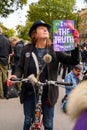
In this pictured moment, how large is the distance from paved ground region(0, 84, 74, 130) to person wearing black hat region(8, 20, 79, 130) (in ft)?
4.93

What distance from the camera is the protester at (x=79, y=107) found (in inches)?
92.3

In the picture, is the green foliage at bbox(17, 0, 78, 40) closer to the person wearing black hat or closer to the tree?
A: the tree

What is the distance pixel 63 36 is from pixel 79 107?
3.49m

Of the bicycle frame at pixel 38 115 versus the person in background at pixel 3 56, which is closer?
the bicycle frame at pixel 38 115

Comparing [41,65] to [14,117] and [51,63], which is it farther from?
[14,117]

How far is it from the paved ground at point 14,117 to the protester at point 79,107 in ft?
14.1

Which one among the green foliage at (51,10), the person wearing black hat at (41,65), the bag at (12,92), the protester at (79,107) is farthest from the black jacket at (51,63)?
the green foliage at (51,10)

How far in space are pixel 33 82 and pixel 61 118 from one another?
348 cm

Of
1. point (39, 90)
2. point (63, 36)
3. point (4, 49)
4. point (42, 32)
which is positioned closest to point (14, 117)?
point (4, 49)

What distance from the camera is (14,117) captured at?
831 centimetres

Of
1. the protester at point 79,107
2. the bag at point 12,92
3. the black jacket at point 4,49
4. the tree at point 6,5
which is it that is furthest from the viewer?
the tree at point 6,5

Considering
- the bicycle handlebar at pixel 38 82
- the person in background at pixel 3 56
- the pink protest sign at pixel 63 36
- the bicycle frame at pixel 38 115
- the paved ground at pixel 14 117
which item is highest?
the pink protest sign at pixel 63 36

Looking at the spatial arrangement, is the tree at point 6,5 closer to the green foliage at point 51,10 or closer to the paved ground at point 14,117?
the paved ground at point 14,117

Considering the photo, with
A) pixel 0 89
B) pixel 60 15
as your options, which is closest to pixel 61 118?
pixel 0 89
